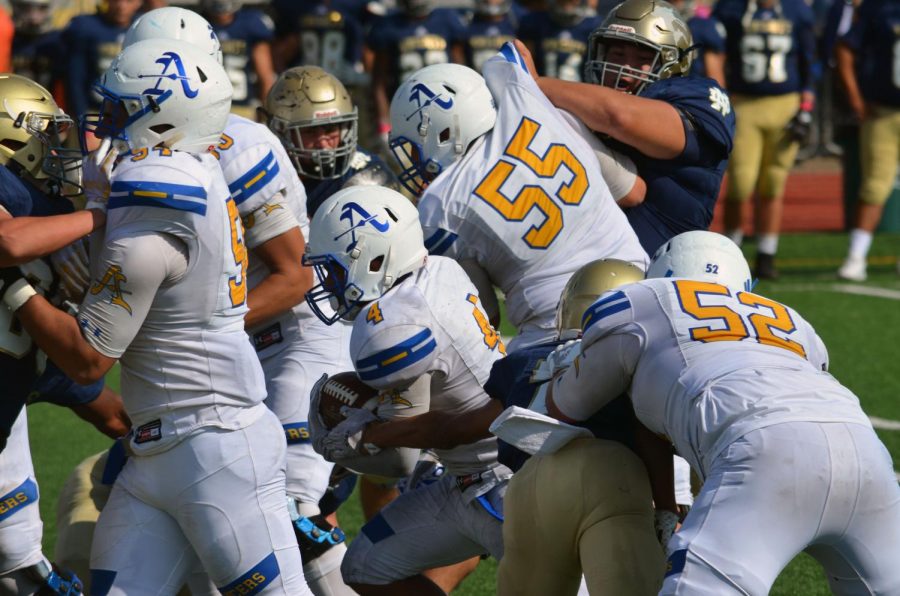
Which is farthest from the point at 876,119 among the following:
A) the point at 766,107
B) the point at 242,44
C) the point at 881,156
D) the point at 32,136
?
the point at 32,136

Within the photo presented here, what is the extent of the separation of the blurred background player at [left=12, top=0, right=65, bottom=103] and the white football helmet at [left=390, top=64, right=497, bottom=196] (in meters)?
6.88

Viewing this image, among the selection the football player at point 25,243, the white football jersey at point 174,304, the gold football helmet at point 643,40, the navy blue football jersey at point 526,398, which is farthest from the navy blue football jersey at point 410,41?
the white football jersey at point 174,304

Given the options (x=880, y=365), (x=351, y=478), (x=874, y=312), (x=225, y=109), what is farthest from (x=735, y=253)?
(x=874, y=312)

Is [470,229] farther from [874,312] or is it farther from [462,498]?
[874,312]

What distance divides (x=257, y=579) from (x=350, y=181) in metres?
2.02

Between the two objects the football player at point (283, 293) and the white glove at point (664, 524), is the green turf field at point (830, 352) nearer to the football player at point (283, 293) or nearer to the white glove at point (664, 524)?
the white glove at point (664, 524)

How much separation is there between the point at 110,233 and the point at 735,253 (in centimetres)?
152

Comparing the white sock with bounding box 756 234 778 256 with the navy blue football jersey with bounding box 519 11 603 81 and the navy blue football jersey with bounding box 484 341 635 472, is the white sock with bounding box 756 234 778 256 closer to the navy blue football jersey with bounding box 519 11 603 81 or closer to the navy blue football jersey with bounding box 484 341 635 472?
the navy blue football jersey with bounding box 519 11 603 81

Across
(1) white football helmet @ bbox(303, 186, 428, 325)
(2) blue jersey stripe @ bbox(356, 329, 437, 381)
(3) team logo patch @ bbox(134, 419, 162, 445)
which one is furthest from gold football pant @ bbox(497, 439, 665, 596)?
(3) team logo patch @ bbox(134, 419, 162, 445)

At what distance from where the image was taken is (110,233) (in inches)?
131

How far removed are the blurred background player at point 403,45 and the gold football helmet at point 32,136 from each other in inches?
301

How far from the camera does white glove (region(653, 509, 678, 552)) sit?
10.9 feet

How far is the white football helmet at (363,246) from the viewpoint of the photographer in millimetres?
3746

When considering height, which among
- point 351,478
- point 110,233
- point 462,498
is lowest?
point 351,478
